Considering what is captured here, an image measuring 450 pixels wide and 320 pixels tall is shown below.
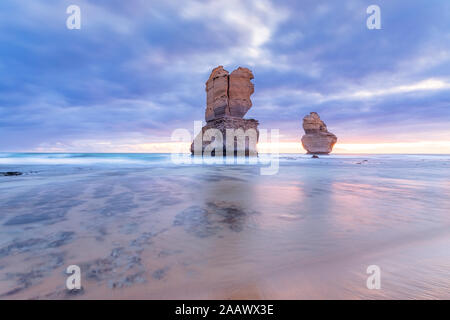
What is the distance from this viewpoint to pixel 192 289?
4.58 ft

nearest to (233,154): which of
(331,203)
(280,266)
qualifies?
(331,203)

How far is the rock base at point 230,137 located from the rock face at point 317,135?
88.4ft

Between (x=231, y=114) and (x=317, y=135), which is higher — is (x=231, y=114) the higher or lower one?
the higher one

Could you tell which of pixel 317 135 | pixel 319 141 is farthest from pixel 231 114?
pixel 319 141

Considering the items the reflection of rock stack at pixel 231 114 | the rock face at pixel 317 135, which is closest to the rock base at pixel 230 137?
the reflection of rock stack at pixel 231 114

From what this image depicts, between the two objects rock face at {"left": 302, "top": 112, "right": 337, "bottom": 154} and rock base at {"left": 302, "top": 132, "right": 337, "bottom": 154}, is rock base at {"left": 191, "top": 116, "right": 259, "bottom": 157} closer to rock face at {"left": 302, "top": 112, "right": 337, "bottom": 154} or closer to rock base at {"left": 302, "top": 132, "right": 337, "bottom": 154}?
rock face at {"left": 302, "top": 112, "right": 337, "bottom": 154}

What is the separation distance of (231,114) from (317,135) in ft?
114

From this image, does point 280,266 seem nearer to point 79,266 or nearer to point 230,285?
point 230,285

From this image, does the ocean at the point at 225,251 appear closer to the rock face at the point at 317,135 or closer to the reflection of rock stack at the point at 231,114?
the reflection of rock stack at the point at 231,114

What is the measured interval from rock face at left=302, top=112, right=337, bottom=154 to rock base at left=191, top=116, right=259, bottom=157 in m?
26.9

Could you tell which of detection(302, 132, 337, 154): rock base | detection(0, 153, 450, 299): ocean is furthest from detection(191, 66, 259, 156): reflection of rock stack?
detection(0, 153, 450, 299): ocean

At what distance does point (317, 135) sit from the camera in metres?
57.3

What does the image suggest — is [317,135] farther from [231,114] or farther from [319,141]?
[231,114]
